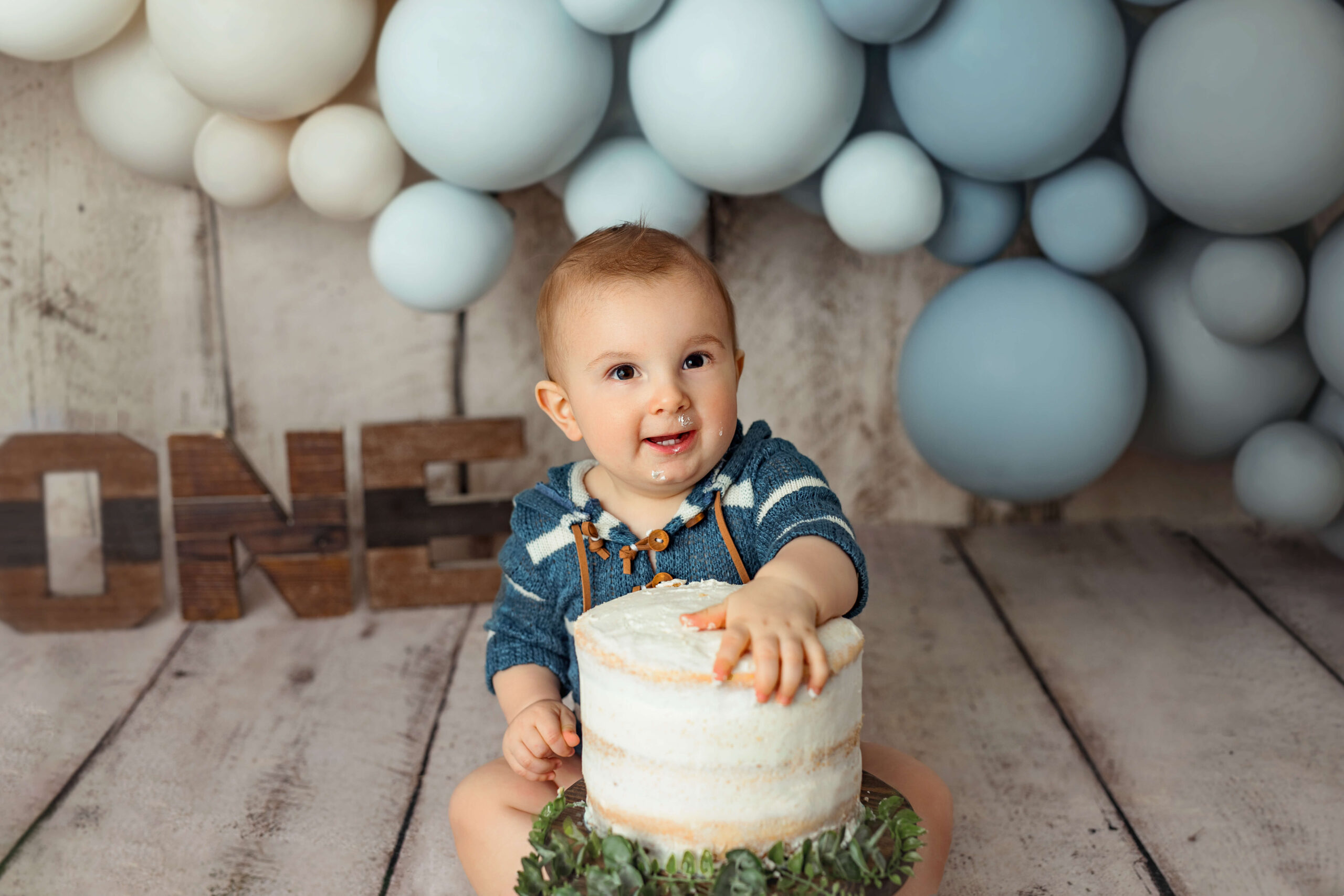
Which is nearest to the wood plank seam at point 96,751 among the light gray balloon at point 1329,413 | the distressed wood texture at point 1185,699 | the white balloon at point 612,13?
the white balloon at point 612,13

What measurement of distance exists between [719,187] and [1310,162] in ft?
1.80

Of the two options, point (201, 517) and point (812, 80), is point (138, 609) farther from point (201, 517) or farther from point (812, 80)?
point (812, 80)

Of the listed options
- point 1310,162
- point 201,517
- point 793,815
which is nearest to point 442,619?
point 201,517

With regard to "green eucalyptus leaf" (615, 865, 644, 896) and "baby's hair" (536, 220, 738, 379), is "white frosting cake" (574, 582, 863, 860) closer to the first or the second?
"green eucalyptus leaf" (615, 865, 644, 896)

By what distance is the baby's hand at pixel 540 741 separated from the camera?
2.92 feet

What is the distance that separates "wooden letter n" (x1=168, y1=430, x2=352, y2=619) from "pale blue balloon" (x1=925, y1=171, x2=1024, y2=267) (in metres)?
0.78

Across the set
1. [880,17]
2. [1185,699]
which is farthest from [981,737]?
[880,17]

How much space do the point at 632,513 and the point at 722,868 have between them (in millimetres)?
366

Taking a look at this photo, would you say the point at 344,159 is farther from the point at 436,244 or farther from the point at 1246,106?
the point at 1246,106

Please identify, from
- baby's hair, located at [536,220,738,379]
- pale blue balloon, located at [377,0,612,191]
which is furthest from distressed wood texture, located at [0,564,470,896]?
pale blue balloon, located at [377,0,612,191]

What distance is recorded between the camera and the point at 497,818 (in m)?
0.90

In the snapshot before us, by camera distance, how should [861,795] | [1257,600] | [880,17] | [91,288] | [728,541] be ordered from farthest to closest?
[91,288]
[1257,600]
[880,17]
[728,541]
[861,795]

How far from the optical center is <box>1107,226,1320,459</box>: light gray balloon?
128 centimetres

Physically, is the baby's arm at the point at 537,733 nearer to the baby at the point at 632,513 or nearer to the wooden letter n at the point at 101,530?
the baby at the point at 632,513
